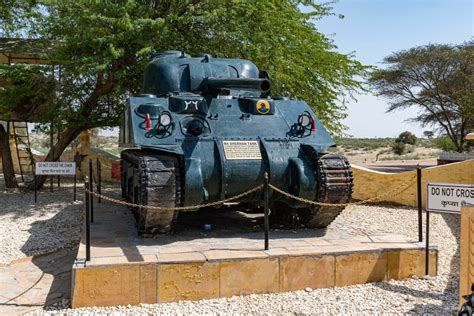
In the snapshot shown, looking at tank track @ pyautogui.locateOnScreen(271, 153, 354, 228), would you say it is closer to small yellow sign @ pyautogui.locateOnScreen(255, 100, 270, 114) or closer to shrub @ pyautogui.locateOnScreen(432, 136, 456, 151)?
small yellow sign @ pyautogui.locateOnScreen(255, 100, 270, 114)

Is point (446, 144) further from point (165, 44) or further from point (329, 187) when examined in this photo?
point (329, 187)

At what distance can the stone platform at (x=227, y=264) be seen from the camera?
4781mm

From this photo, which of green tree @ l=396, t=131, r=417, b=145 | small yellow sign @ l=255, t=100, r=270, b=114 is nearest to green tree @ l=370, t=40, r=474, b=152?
small yellow sign @ l=255, t=100, r=270, b=114

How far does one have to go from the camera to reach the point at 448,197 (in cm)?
509

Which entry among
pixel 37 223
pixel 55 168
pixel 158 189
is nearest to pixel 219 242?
pixel 158 189

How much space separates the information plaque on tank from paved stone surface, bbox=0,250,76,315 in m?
2.32

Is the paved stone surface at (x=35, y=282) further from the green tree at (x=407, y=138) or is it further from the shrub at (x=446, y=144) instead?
the green tree at (x=407, y=138)

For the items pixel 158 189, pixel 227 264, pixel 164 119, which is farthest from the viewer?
pixel 164 119

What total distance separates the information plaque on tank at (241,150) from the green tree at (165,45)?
14.7 ft

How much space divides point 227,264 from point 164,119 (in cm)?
189

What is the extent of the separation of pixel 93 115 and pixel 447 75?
18394 millimetres

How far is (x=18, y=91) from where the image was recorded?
11.5m

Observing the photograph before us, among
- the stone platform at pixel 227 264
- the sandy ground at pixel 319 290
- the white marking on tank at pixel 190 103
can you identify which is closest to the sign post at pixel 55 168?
the sandy ground at pixel 319 290

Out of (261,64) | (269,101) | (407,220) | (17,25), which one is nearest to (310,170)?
(269,101)
